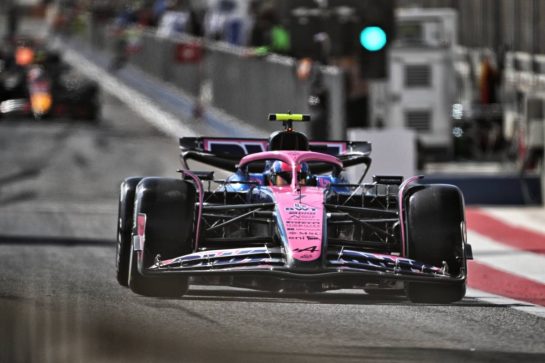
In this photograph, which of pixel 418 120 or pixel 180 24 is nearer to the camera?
pixel 418 120

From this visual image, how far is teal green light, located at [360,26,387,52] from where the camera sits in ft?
59.6

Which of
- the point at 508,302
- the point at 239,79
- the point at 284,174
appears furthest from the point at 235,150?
the point at 239,79

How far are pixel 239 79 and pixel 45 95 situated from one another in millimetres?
7002

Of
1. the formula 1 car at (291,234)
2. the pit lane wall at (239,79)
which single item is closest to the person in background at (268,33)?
the pit lane wall at (239,79)

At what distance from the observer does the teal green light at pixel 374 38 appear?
18172 millimetres

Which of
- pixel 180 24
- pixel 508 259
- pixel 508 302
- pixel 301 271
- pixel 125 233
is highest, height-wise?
pixel 180 24

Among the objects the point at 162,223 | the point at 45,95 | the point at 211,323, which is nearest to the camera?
the point at 211,323

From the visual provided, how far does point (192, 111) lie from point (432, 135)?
7340 mm

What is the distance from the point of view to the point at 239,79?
29.4m

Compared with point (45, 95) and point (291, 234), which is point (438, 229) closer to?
point (291, 234)

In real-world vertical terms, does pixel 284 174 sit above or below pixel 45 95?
above

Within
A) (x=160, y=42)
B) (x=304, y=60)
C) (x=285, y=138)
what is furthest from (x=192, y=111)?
(x=285, y=138)

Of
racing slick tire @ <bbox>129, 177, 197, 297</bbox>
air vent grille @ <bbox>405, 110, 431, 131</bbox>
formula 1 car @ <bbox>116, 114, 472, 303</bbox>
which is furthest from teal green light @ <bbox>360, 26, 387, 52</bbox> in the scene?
air vent grille @ <bbox>405, 110, 431, 131</bbox>

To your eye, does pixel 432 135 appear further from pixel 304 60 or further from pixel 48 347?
pixel 48 347
